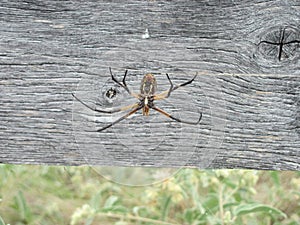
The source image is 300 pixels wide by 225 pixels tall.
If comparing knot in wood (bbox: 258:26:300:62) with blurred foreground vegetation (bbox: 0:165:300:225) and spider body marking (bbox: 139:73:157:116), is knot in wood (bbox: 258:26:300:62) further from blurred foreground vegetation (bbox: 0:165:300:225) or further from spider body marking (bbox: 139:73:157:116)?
blurred foreground vegetation (bbox: 0:165:300:225)

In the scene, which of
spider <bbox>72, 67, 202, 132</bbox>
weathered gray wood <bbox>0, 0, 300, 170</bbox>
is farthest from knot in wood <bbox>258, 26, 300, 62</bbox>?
spider <bbox>72, 67, 202, 132</bbox>

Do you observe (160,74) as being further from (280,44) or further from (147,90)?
(280,44)

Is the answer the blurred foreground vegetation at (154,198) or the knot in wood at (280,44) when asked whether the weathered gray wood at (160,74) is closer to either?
the knot in wood at (280,44)

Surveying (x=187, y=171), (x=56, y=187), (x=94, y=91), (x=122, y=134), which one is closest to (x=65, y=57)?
(x=94, y=91)

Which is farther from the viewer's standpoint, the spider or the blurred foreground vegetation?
the blurred foreground vegetation

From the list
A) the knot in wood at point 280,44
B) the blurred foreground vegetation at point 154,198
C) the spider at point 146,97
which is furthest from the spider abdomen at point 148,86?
the blurred foreground vegetation at point 154,198
